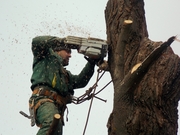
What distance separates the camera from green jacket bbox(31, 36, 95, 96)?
5.13 meters

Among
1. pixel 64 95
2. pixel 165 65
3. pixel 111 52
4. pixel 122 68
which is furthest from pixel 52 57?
pixel 165 65

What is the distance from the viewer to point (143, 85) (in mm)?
3740

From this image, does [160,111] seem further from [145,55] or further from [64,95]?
[64,95]

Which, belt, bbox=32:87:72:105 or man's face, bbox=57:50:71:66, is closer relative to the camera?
belt, bbox=32:87:72:105

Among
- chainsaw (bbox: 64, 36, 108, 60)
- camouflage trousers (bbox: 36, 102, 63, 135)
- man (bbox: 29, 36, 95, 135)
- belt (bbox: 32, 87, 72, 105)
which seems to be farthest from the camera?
belt (bbox: 32, 87, 72, 105)

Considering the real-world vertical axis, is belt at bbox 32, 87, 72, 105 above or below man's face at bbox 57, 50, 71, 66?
below

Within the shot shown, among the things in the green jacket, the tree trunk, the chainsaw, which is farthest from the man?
the tree trunk

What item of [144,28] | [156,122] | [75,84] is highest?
[144,28]

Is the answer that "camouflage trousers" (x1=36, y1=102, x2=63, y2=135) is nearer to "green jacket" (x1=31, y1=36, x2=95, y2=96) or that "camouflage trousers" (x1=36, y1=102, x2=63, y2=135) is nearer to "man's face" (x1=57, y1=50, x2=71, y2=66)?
"green jacket" (x1=31, y1=36, x2=95, y2=96)

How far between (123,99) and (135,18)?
1114 mm

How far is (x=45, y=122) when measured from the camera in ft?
14.6

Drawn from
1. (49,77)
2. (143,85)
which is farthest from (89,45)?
(143,85)

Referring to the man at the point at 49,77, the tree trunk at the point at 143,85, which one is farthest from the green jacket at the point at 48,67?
the tree trunk at the point at 143,85

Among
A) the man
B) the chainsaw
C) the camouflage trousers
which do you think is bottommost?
the camouflage trousers
